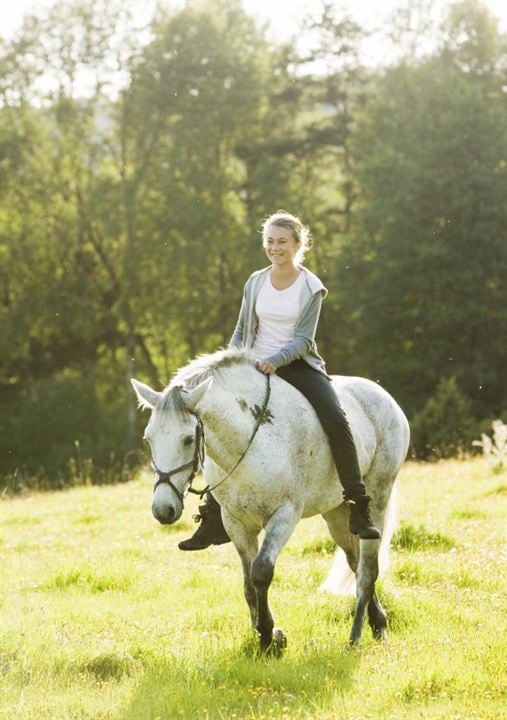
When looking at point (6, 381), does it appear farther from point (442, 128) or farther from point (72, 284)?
point (442, 128)

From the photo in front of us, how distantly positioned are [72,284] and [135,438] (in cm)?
768

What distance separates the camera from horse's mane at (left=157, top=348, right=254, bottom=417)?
587cm

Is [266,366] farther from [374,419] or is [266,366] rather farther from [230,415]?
[374,419]

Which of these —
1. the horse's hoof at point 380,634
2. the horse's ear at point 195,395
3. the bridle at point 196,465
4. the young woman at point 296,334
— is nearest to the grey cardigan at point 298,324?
the young woman at point 296,334

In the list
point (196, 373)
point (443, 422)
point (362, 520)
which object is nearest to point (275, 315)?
point (196, 373)

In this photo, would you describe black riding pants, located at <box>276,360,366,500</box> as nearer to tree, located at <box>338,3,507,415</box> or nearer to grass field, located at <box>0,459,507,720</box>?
grass field, located at <box>0,459,507,720</box>

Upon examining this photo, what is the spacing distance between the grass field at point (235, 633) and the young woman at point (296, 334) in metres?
0.92

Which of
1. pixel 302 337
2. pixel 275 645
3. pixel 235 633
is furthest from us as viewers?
pixel 235 633

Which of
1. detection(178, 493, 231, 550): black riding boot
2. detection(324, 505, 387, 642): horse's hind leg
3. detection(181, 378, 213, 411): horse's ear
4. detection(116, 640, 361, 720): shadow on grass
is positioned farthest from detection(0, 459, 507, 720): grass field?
detection(181, 378, 213, 411): horse's ear

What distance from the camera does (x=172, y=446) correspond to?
19.1 ft

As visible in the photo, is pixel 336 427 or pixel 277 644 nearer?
pixel 277 644

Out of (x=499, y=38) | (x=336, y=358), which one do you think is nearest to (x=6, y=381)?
(x=336, y=358)

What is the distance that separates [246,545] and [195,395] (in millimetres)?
1590

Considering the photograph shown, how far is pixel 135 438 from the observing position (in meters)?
37.5
